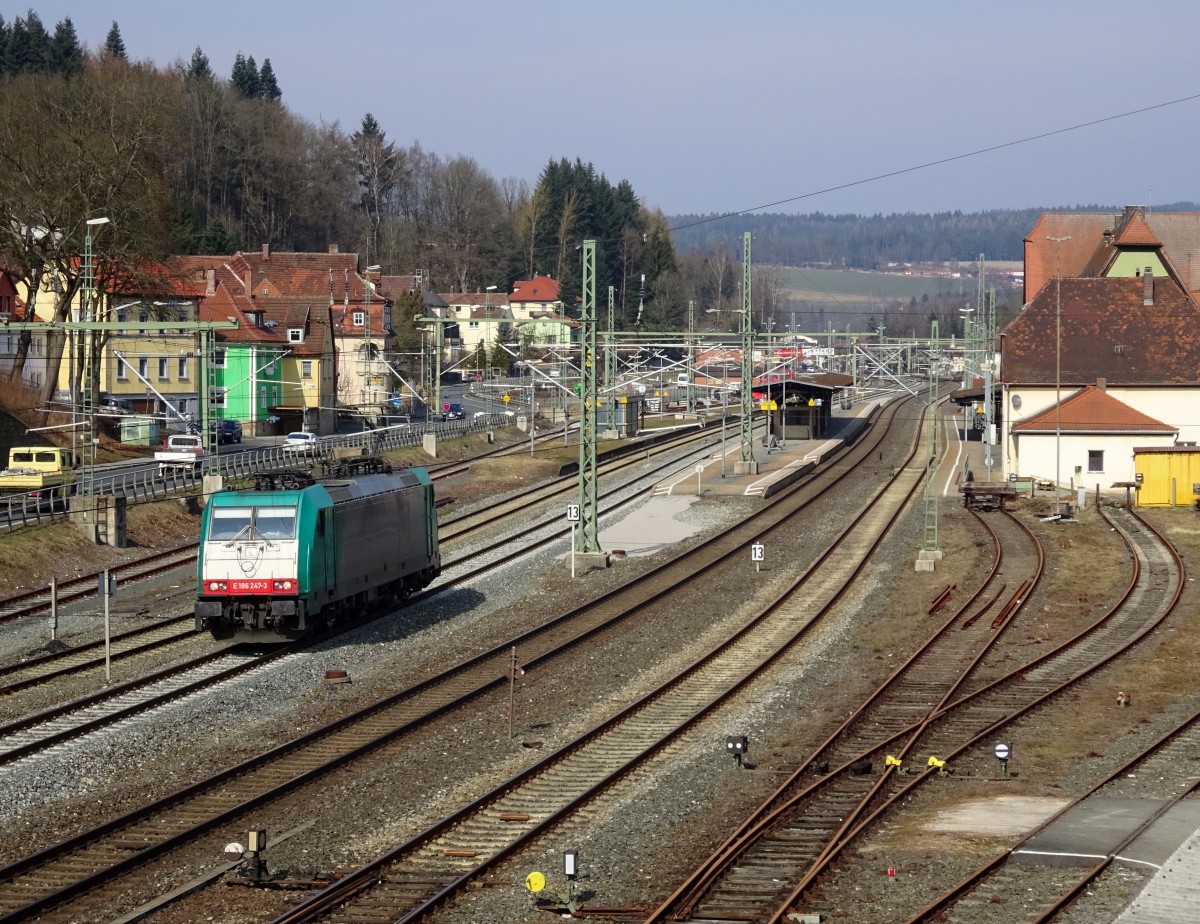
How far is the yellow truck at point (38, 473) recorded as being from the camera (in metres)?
43.5

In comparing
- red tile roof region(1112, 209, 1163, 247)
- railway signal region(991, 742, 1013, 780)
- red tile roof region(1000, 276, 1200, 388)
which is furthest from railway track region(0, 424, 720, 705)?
red tile roof region(1112, 209, 1163, 247)

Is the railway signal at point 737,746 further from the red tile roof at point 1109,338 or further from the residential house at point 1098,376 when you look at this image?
the red tile roof at point 1109,338

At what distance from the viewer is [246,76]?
148625 mm

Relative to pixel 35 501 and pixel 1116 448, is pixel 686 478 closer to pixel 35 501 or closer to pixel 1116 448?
pixel 1116 448

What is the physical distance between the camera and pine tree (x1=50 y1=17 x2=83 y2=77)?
11988 cm

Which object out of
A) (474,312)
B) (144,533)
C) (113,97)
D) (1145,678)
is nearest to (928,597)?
(1145,678)

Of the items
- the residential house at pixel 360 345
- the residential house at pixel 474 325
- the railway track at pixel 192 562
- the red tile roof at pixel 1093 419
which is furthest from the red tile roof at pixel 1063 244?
the residential house at pixel 474 325

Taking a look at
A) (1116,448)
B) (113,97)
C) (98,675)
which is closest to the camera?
(98,675)

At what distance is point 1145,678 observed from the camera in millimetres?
24375

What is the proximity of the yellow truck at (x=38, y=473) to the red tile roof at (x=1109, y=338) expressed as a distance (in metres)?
33.1

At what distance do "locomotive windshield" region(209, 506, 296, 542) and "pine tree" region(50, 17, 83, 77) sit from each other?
102183 mm

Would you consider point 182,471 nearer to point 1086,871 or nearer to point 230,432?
point 230,432

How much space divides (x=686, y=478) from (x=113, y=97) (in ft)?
90.9

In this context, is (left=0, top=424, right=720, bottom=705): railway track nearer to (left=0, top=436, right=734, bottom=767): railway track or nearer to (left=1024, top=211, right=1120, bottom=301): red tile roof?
(left=0, top=436, right=734, bottom=767): railway track
